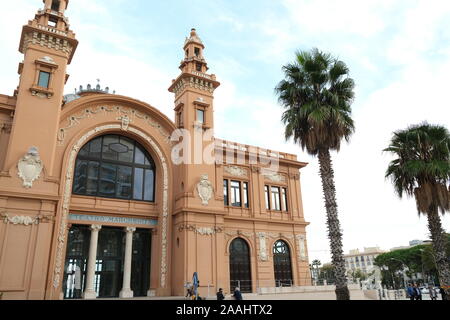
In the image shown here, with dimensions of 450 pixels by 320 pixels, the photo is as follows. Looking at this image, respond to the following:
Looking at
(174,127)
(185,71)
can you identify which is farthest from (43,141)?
(185,71)

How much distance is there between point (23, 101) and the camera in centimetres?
1970

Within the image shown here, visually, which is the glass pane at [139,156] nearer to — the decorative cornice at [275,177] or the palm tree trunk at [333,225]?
the decorative cornice at [275,177]

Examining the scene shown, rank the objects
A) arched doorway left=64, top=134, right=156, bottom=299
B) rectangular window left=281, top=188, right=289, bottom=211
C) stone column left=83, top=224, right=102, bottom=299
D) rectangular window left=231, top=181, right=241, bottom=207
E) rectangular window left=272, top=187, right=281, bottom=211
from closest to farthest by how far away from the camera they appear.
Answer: stone column left=83, top=224, right=102, bottom=299, arched doorway left=64, top=134, right=156, bottom=299, rectangular window left=231, top=181, right=241, bottom=207, rectangular window left=272, top=187, right=281, bottom=211, rectangular window left=281, top=188, right=289, bottom=211

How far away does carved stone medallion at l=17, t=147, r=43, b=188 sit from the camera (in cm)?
1850

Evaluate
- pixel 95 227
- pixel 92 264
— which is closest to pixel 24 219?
pixel 95 227

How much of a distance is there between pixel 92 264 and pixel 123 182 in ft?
18.5

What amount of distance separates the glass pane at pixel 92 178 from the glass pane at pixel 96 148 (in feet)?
1.64

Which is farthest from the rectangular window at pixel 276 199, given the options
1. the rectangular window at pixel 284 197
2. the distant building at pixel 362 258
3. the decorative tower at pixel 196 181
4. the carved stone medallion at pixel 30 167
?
the distant building at pixel 362 258

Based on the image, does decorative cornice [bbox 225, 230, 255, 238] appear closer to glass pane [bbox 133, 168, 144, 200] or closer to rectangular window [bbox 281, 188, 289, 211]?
rectangular window [bbox 281, 188, 289, 211]

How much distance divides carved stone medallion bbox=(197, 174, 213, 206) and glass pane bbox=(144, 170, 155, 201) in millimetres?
3435

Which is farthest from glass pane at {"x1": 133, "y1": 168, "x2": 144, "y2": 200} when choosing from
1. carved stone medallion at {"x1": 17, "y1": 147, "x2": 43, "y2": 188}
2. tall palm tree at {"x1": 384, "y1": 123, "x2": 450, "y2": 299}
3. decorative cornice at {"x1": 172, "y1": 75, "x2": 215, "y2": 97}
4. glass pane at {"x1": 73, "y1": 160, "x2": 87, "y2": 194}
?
tall palm tree at {"x1": 384, "y1": 123, "x2": 450, "y2": 299}

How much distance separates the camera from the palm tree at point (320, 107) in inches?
643

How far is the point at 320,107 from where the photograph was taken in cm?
1675
